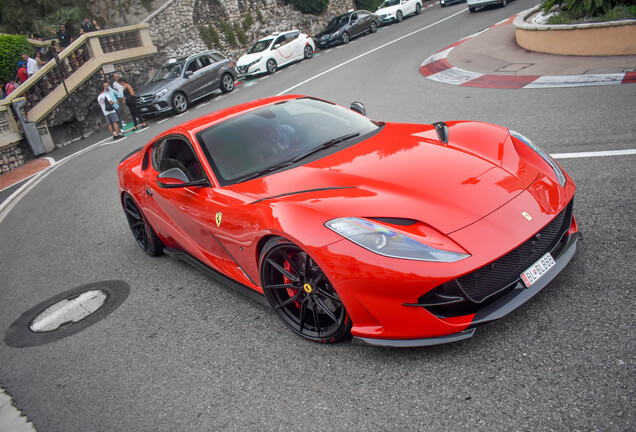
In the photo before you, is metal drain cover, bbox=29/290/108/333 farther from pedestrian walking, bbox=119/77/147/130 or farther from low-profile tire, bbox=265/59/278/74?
low-profile tire, bbox=265/59/278/74

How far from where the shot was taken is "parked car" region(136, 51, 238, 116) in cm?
1775

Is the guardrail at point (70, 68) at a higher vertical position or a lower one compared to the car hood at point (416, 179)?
higher

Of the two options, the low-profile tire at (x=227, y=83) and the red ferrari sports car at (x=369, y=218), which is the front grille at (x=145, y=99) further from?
the red ferrari sports car at (x=369, y=218)

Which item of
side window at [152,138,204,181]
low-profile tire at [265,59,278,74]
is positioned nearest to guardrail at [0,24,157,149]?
low-profile tire at [265,59,278,74]

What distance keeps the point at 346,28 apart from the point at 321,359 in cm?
2529

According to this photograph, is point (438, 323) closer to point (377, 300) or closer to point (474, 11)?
point (377, 300)

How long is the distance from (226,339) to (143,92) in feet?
53.1

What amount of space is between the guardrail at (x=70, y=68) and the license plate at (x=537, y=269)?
17365 millimetres

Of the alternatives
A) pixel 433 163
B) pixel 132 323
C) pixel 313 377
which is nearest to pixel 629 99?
pixel 433 163

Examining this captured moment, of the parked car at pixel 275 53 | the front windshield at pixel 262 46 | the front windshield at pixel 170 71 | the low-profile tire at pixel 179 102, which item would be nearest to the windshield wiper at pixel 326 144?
the low-profile tire at pixel 179 102

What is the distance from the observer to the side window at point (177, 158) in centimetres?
446

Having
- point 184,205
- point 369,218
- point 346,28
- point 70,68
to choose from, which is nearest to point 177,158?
point 184,205

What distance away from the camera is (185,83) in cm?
1841

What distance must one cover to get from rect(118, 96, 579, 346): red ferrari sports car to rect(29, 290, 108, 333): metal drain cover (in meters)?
1.05
